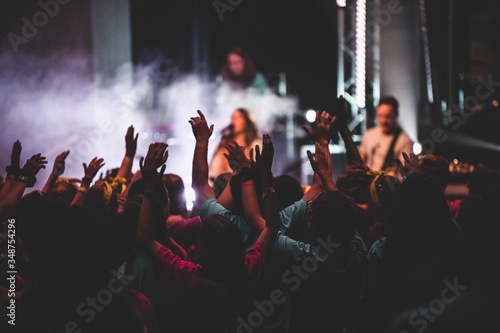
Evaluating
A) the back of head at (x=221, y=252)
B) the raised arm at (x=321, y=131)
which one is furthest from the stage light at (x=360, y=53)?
the back of head at (x=221, y=252)

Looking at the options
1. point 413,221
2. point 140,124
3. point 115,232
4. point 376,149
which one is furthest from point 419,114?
point 115,232

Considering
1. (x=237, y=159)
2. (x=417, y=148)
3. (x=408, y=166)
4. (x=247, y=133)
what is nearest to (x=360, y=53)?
(x=417, y=148)

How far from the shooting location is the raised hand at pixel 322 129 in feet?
13.3

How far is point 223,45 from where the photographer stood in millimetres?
14258

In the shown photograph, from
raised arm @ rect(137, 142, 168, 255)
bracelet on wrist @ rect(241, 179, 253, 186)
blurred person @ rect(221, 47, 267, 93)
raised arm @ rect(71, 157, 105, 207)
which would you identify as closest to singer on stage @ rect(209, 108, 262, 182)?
blurred person @ rect(221, 47, 267, 93)

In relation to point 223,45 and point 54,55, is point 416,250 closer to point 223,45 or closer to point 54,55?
Result: point 54,55

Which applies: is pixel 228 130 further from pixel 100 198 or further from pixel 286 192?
pixel 100 198

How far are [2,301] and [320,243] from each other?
4.75ft

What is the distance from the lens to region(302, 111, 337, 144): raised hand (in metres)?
4.07

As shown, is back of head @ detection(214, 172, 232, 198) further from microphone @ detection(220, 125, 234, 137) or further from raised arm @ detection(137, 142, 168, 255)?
microphone @ detection(220, 125, 234, 137)

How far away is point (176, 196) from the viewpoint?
391cm

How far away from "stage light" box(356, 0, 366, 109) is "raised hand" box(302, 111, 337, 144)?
446 centimetres

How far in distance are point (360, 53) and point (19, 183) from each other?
6.01 metres

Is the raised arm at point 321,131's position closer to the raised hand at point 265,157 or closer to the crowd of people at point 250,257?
the crowd of people at point 250,257
